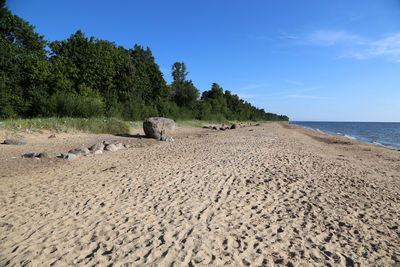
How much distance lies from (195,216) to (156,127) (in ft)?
38.4

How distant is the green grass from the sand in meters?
6.65

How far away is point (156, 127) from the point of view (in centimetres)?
1504

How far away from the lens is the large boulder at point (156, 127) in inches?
591

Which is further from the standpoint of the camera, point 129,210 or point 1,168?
point 1,168

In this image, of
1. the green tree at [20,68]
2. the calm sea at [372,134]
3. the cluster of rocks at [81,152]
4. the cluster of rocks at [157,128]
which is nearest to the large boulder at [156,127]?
the cluster of rocks at [157,128]

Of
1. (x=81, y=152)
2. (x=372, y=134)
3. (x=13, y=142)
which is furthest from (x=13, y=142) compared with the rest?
(x=372, y=134)

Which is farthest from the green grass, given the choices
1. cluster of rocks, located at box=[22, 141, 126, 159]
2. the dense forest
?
cluster of rocks, located at box=[22, 141, 126, 159]

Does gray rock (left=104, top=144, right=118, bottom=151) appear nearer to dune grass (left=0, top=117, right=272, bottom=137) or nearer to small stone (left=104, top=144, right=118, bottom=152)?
small stone (left=104, top=144, right=118, bottom=152)

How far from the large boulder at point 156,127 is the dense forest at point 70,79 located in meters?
7.30

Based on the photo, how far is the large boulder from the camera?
15016 millimetres

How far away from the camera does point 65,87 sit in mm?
23156

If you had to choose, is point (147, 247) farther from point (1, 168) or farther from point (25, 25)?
point (25, 25)

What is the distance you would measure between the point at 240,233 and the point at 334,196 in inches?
123

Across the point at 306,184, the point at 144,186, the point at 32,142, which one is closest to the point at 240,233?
the point at 144,186
